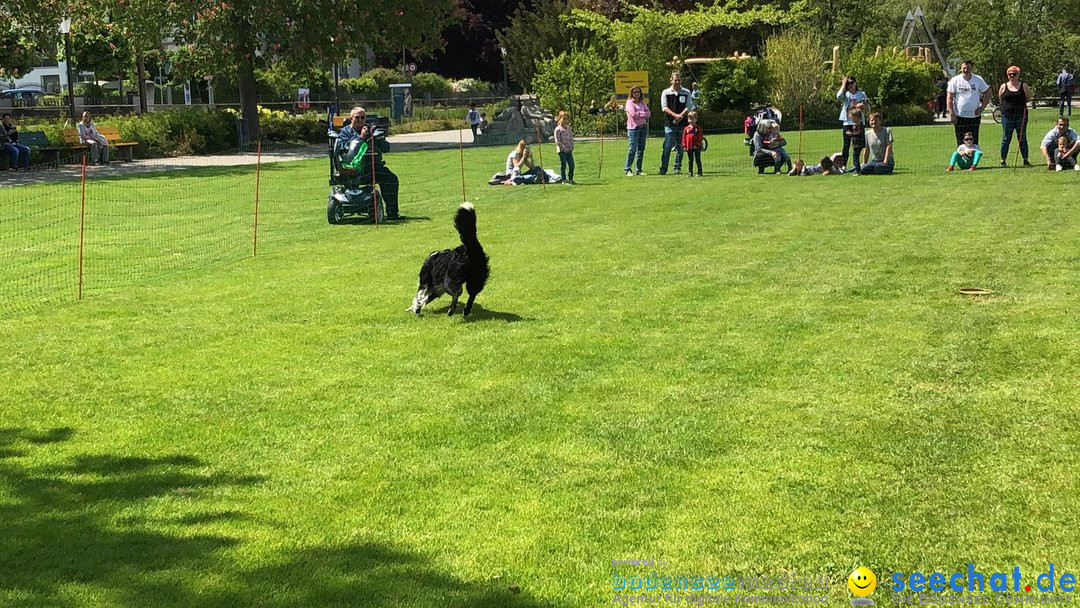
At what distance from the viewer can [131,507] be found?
15.4 ft

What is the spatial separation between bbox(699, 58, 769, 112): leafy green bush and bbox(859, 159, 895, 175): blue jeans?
1841cm

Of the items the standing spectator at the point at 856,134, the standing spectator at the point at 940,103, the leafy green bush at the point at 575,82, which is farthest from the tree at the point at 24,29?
the standing spectator at the point at 940,103

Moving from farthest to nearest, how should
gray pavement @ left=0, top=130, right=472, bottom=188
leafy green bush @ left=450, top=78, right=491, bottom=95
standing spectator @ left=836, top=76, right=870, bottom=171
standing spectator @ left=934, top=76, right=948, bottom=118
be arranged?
leafy green bush @ left=450, top=78, right=491, bottom=95
standing spectator @ left=934, top=76, right=948, bottom=118
gray pavement @ left=0, top=130, right=472, bottom=188
standing spectator @ left=836, top=76, right=870, bottom=171

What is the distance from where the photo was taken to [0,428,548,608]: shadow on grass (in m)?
3.83

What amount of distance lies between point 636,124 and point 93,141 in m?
15.9

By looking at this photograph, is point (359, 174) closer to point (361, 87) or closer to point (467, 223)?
point (467, 223)

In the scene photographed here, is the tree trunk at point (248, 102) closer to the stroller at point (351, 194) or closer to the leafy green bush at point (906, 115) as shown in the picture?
the stroller at point (351, 194)

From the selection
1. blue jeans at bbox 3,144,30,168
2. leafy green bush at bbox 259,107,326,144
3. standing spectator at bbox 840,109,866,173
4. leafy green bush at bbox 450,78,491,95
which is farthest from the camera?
leafy green bush at bbox 450,78,491,95

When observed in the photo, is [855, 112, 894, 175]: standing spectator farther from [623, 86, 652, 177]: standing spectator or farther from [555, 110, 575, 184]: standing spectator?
[555, 110, 575, 184]: standing spectator

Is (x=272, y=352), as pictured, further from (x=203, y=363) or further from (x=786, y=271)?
(x=786, y=271)

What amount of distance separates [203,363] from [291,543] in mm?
3354

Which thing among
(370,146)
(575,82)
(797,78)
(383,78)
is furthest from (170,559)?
(383,78)

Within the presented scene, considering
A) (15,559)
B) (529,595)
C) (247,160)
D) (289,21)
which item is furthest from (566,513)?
(289,21)

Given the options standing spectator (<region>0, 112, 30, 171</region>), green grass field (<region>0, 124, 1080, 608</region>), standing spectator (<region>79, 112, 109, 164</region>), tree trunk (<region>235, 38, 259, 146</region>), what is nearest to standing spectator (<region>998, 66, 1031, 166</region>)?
green grass field (<region>0, 124, 1080, 608</region>)
